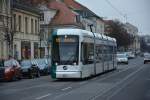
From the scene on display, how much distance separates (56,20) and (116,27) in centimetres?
4930

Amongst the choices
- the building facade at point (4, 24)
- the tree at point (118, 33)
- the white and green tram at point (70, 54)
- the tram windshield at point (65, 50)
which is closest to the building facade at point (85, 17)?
the tree at point (118, 33)

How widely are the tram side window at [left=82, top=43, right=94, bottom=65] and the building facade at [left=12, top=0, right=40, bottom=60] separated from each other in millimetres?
23671

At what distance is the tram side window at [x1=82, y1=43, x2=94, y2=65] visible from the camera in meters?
32.0

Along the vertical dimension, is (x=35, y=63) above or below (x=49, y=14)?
below

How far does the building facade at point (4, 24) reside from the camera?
54.0 m

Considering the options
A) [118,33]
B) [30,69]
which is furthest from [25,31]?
[118,33]

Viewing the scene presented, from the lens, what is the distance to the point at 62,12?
9475 cm

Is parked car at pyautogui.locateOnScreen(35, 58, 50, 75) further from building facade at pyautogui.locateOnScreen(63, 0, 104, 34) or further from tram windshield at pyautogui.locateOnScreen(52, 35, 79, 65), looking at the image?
building facade at pyautogui.locateOnScreen(63, 0, 104, 34)

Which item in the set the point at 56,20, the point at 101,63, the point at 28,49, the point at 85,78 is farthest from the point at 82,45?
the point at 56,20

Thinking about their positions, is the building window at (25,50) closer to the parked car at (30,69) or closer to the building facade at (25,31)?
the building facade at (25,31)

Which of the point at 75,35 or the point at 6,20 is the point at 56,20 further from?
the point at 75,35

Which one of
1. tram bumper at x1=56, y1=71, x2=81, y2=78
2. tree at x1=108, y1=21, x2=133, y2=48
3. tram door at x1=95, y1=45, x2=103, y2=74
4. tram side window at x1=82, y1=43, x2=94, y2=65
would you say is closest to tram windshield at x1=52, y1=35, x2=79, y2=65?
tram bumper at x1=56, y1=71, x2=81, y2=78

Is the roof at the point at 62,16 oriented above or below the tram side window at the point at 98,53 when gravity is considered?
above

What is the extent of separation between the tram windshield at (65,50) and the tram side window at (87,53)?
839 mm
